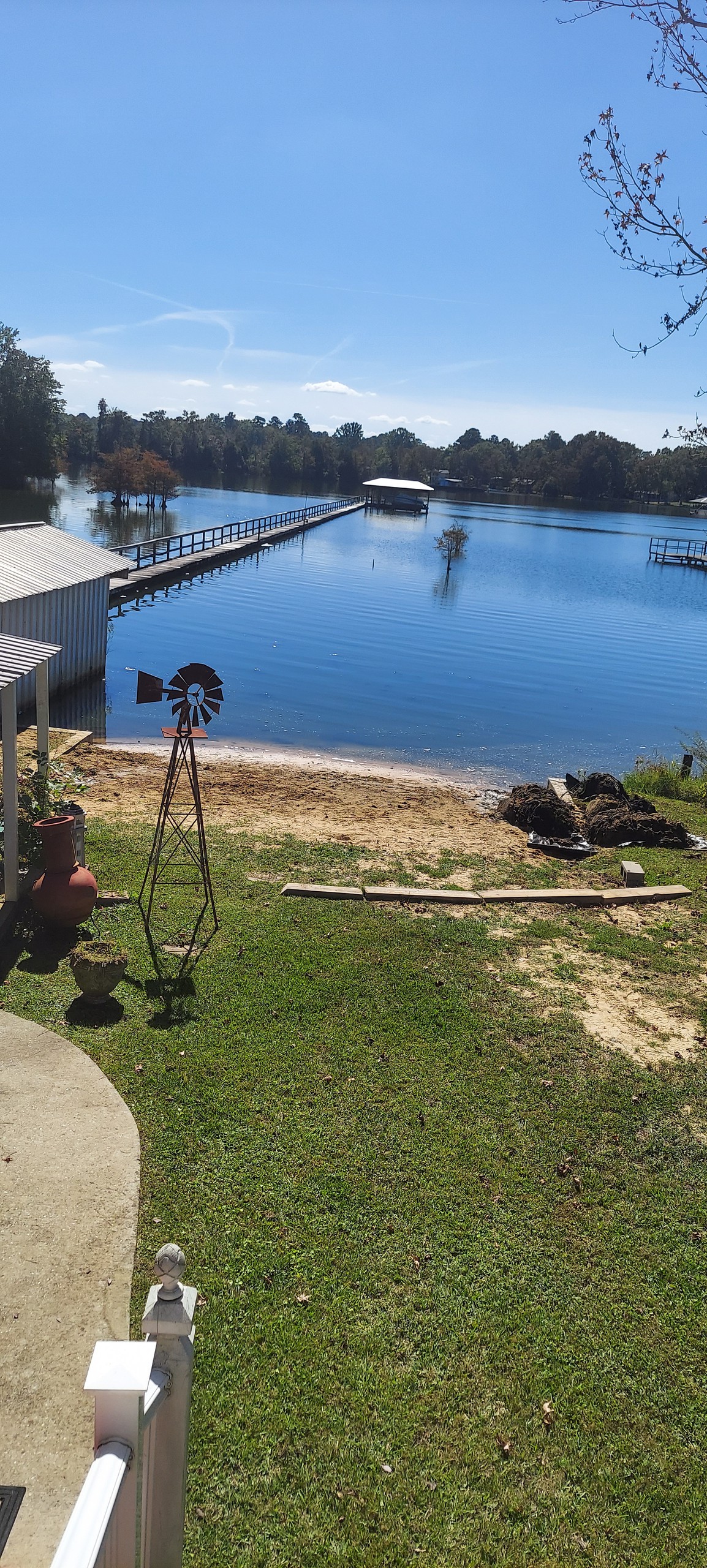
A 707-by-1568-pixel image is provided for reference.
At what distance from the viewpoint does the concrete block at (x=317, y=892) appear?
32.6ft

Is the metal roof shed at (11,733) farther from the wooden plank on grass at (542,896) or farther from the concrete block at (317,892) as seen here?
the wooden plank on grass at (542,896)

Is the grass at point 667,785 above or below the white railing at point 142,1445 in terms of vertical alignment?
below

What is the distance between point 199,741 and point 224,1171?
51.2 feet

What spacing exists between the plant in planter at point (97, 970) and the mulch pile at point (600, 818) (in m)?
7.81

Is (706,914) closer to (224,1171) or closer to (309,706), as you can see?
(224,1171)

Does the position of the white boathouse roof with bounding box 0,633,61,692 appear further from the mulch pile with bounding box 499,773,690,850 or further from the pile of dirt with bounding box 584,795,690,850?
the pile of dirt with bounding box 584,795,690,850

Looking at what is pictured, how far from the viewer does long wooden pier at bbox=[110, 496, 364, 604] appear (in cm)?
4044

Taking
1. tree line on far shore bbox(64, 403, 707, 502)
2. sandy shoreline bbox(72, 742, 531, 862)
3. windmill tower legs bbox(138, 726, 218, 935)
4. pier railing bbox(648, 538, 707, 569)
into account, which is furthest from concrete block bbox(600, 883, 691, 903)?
tree line on far shore bbox(64, 403, 707, 502)

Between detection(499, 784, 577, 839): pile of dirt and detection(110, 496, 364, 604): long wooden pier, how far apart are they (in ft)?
52.4

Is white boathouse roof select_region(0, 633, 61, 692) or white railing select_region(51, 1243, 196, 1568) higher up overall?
white boathouse roof select_region(0, 633, 61, 692)

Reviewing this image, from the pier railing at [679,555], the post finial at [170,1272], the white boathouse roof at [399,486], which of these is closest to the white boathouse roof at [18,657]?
the post finial at [170,1272]

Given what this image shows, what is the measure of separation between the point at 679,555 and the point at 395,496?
4117cm

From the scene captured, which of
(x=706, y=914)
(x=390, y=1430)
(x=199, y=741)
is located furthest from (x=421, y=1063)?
(x=199, y=741)

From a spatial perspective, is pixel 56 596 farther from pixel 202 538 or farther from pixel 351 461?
pixel 351 461
